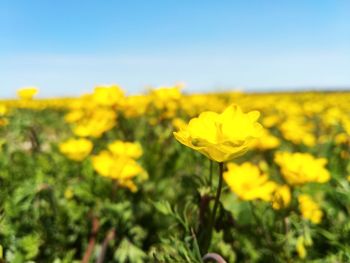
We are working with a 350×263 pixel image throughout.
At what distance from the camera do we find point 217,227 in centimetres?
212

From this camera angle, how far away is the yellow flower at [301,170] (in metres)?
2.92

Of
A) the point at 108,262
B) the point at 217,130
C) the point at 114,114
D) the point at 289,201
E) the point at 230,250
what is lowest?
the point at 108,262

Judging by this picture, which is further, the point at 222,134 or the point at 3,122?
the point at 3,122

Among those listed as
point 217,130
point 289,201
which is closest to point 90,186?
point 289,201

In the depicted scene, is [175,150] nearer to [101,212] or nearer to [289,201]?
[101,212]

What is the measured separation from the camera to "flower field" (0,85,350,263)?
6.34ft

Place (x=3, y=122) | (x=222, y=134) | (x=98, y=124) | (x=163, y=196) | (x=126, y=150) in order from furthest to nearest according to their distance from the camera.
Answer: (x=98, y=124)
(x=163, y=196)
(x=126, y=150)
(x=3, y=122)
(x=222, y=134)

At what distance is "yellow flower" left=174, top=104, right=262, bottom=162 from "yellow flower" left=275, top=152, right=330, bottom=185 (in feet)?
3.96

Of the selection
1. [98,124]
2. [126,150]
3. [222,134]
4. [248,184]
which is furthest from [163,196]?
[222,134]

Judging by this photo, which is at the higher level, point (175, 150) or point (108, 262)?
point (175, 150)

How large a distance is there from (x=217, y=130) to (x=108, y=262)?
6.11ft

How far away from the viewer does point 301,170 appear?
2957 millimetres

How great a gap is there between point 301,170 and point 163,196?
1.27 metres

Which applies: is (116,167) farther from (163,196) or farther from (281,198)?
(281,198)
